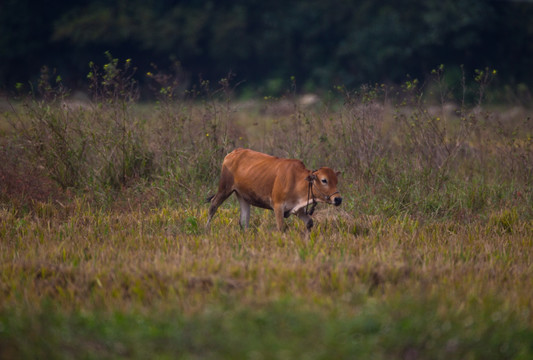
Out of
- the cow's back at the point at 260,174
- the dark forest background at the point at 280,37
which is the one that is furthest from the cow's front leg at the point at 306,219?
the dark forest background at the point at 280,37

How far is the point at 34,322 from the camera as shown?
4.27m

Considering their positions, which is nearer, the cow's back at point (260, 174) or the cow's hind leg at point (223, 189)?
the cow's back at point (260, 174)

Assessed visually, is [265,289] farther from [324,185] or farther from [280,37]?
[280,37]

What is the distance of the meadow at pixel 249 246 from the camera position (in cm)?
412

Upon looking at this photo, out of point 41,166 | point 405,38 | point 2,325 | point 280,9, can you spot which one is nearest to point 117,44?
point 280,9

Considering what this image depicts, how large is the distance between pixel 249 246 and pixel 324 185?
1.03 metres

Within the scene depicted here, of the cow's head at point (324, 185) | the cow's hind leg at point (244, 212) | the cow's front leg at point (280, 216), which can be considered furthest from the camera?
the cow's hind leg at point (244, 212)

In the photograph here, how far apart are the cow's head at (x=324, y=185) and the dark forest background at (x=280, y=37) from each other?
22750 mm

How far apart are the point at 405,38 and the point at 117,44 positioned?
13.9m

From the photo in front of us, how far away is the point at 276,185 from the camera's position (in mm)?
6875

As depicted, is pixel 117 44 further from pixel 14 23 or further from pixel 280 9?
pixel 280 9

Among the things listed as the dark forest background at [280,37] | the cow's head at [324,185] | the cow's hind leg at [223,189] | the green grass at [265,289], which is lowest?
the green grass at [265,289]

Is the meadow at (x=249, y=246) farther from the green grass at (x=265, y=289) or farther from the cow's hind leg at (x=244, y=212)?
the cow's hind leg at (x=244, y=212)

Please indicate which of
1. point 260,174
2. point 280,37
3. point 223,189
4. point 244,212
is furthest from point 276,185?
point 280,37
